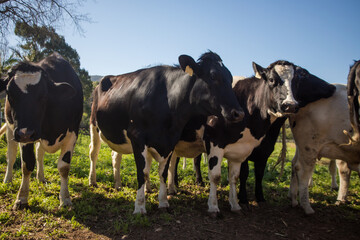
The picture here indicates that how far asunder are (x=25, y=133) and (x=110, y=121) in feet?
5.59

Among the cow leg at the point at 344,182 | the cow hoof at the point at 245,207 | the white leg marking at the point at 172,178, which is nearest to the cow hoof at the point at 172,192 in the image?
the white leg marking at the point at 172,178

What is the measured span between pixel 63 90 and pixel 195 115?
7.80 ft

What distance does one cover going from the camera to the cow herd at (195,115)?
445cm

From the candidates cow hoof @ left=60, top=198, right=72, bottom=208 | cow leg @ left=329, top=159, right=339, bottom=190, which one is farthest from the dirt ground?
cow leg @ left=329, top=159, right=339, bottom=190

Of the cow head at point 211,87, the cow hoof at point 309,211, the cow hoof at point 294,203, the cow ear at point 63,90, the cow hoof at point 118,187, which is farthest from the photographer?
the cow hoof at point 118,187

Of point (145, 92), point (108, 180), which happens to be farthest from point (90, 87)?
point (145, 92)

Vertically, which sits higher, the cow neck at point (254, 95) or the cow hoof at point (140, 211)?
the cow neck at point (254, 95)

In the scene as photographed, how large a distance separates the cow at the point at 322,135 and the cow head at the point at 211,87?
181cm

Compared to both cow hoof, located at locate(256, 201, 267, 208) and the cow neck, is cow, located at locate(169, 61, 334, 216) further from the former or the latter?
cow hoof, located at locate(256, 201, 267, 208)

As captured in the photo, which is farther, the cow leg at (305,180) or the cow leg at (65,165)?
the cow leg at (305,180)

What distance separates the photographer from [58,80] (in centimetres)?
538

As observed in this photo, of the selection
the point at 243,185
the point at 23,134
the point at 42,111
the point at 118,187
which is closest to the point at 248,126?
the point at 243,185

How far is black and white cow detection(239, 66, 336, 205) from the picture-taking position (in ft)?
17.5

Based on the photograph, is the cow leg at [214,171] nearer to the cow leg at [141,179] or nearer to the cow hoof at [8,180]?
the cow leg at [141,179]
